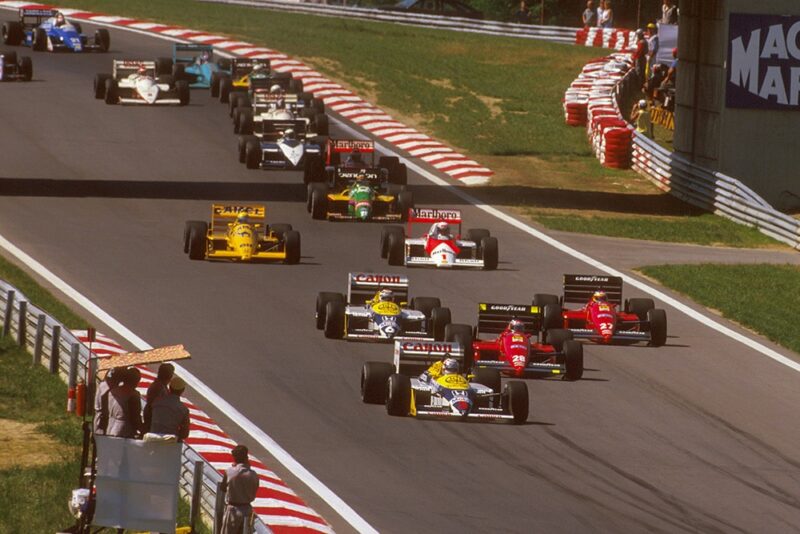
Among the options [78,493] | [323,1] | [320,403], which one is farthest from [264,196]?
[323,1]

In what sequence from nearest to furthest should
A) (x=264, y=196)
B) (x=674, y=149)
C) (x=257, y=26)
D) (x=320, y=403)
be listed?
1. (x=320, y=403)
2. (x=264, y=196)
3. (x=674, y=149)
4. (x=257, y=26)

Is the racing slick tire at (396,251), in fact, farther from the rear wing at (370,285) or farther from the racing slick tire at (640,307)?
the racing slick tire at (640,307)

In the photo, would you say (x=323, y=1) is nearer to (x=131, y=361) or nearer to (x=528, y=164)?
(x=528, y=164)

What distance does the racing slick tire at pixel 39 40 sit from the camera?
6064 centimetres

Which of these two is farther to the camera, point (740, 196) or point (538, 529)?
point (740, 196)

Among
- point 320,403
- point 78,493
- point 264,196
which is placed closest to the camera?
point 78,493

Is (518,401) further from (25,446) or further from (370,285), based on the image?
(25,446)

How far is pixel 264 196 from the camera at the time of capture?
44.0 metres

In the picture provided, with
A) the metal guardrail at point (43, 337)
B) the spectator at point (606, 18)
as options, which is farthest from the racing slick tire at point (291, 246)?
the spectator at point (606, 18)

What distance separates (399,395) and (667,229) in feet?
62.7

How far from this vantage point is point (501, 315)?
2939 cm

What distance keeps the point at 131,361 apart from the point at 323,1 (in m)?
67.0

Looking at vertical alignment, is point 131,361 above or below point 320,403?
above

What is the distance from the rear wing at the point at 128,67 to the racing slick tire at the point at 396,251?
19.1 m
